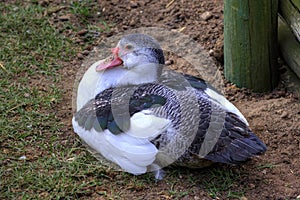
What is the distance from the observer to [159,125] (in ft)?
14.1

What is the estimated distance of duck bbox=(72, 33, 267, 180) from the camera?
4.22 metres

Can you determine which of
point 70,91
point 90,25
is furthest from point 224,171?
point 90,25

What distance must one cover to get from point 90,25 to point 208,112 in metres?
2.21

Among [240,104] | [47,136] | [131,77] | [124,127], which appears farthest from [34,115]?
[240,104]

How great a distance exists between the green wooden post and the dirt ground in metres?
0.11

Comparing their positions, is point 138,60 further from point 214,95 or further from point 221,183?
point 221,183

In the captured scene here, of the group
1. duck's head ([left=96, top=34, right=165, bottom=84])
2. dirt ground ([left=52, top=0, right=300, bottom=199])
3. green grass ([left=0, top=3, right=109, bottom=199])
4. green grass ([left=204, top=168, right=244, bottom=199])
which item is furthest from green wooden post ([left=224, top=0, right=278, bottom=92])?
green grass ([left=0, top=3, right=109, bottom=199])

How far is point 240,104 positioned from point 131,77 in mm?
924

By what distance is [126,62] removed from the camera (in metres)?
4.83

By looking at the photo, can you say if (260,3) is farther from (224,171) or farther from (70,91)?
(70,91)

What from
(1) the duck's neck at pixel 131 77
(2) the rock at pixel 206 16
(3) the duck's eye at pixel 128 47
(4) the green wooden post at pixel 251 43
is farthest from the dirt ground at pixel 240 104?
(3) the duck's eye at pixel 128 47

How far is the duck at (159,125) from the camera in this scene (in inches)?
166

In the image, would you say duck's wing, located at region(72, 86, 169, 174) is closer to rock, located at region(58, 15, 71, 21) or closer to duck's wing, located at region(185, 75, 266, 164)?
duck's wing, located at region(185, 75, 266, 164)

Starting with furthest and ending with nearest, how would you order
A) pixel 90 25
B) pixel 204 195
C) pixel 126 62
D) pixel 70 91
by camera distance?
pixel 90 25
pixel 70 91
pixel 126 62
pixel 204 195
